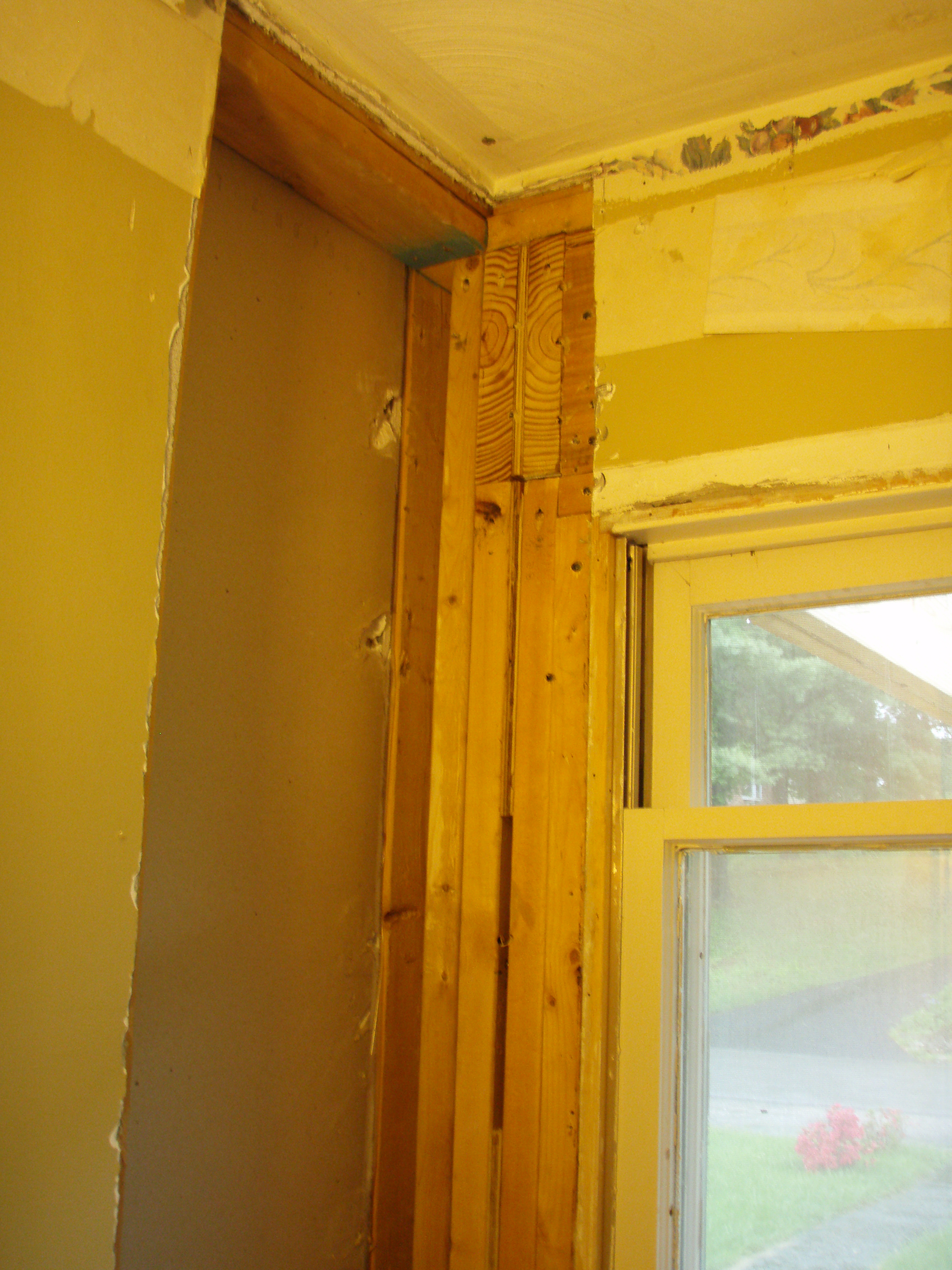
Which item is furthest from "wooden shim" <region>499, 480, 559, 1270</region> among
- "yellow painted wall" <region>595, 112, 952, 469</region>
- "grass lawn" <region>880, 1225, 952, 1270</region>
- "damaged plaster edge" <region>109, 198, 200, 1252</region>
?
"damaged plaster edge" <region>109, 198, 200, 1252</region>

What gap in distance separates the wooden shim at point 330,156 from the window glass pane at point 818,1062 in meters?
1.20

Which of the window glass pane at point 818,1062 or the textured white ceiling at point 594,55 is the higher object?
the textured white ceiling at point 594,55

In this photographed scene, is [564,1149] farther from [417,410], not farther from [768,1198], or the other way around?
[417,410]

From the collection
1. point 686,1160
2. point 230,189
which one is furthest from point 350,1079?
point 230,189

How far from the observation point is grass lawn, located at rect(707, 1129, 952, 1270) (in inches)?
58.1

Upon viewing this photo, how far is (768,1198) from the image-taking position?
1557 millimetres

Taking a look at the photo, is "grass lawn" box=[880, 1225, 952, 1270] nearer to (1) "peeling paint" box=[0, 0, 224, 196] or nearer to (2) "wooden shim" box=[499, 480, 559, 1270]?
(2) "wooden shim" box=[499, 480, 559, 1270]

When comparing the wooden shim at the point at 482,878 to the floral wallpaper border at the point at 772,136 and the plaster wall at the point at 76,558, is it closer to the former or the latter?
the floral wallpaper border at the point at 772,136

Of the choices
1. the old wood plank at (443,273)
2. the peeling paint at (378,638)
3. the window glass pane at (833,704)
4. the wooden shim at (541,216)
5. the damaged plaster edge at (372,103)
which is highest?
the damaged plaster edge at (372,103)

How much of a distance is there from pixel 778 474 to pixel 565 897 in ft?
2.46

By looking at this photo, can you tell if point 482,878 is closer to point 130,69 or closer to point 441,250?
point 441,250

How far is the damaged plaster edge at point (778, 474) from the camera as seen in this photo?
157 centimetres

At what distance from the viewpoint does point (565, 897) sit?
174 centimetres

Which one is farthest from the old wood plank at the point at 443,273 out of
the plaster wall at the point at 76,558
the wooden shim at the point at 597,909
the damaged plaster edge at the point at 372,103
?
the plaster wall at the point at 76,558
